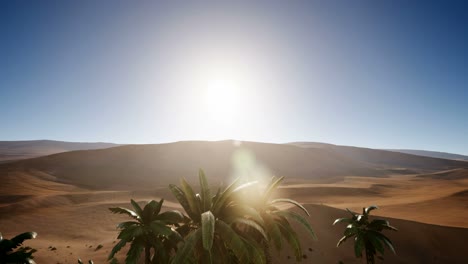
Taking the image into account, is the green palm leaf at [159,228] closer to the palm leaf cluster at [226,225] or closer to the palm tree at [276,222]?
the palm leaf cluster at [226,225]

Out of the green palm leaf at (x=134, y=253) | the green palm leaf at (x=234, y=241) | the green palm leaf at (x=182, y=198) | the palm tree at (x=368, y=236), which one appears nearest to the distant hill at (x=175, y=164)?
the palm tree at (x=368, y=236)

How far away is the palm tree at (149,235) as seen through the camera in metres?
9.72

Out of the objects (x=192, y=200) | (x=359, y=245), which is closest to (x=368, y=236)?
(x=359, y=245)

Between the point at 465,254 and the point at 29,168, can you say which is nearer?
the point at 465,254

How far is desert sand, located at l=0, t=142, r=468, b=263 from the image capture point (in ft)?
75.3

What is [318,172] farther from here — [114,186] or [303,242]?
[303,242]

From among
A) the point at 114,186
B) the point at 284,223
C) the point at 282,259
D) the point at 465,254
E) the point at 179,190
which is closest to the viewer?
the point at 179,190

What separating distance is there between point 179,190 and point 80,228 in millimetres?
26431

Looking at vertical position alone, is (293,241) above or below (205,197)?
below

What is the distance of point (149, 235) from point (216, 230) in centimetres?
271

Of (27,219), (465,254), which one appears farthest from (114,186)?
(465,254)

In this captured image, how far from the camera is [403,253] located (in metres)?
22.3

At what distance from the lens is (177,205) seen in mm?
44719

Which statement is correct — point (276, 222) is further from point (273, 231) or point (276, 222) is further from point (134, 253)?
point (134, 253)
